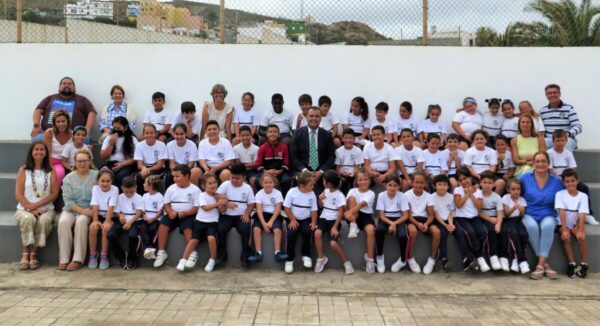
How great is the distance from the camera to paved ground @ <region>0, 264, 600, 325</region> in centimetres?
420

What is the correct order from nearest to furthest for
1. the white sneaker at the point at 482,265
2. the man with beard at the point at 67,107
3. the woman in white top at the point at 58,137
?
1. the white sneaker at the point at 482,265
2. the woman in white top at the point at 58,137
3. the man with beard at the point at 67,107

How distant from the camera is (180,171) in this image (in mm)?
5691

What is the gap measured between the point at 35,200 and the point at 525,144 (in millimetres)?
6298

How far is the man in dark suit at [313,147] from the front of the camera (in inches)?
258

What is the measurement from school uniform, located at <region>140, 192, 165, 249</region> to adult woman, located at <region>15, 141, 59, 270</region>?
43.4 inches

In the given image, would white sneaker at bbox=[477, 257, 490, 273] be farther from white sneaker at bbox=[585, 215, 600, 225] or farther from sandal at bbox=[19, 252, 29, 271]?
sandal at bbox=[19, 252, 29, 271]

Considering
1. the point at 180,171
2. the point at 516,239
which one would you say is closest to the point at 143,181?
the point at 180,171

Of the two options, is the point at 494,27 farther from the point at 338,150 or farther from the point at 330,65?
the point at 338,150

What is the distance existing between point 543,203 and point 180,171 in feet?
13.9

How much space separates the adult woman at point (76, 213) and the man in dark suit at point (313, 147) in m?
2.56

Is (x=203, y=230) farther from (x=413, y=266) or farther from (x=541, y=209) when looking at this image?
(x=541, y=209)

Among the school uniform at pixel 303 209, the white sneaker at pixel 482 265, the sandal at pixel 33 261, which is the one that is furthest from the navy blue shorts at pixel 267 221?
the sandal at pixel 33 261

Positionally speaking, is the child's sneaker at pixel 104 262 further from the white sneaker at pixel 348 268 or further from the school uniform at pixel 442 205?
the school uniform at pixel 442 205

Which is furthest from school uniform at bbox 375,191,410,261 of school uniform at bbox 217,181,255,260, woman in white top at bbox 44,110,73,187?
woman in white top at bbox 44,110,73,187
